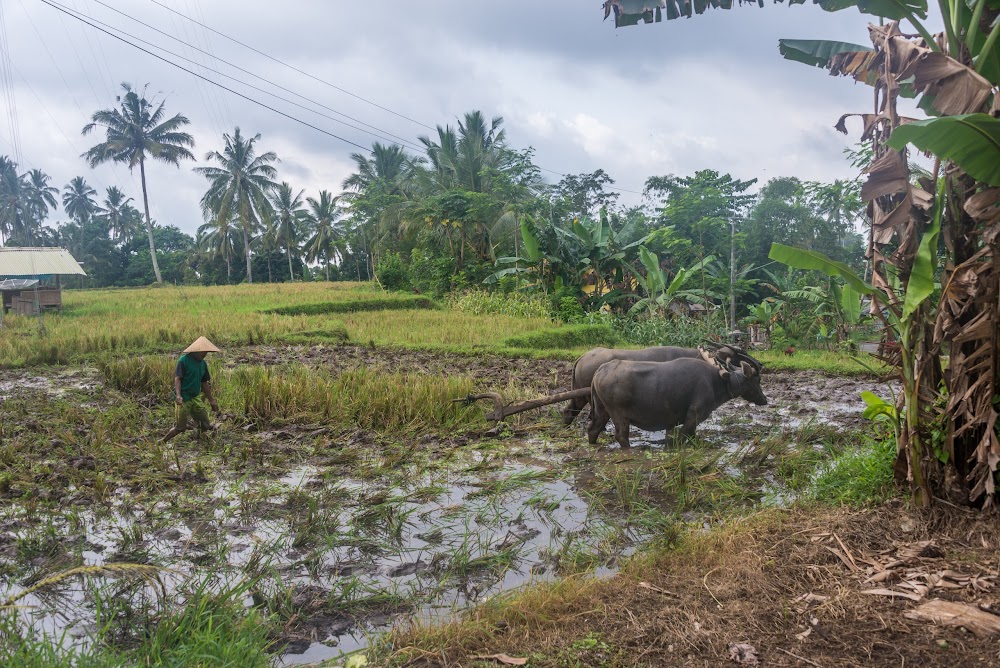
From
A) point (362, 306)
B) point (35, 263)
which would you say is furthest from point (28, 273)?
point (362, 306)

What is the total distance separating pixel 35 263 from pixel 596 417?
21.3 meters

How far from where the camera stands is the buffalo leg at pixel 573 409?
7.11 metres

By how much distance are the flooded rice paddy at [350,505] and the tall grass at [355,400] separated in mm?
324

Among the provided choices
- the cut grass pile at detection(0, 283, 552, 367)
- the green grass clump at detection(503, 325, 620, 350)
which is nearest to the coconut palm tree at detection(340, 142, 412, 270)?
the cut grass pile at detection(0, 283, 552, 367)

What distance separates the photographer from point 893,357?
4.12m

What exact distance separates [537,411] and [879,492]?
4.06 meters

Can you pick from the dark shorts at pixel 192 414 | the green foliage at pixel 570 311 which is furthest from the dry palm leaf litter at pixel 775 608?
the green foliage at pixel 570 311

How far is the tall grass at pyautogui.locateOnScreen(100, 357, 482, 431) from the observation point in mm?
7102

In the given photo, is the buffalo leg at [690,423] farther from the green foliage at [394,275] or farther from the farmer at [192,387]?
the green foliage at [394,275]

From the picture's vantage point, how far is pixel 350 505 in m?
4.83

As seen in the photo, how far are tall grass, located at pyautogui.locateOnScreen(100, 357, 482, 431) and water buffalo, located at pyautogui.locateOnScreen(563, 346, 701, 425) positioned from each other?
3.38 feet

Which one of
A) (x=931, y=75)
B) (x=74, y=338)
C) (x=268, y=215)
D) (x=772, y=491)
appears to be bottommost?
(x=772, y=491)

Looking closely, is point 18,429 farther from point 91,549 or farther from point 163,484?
point 91,549

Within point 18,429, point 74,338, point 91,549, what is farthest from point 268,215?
point 91,549
